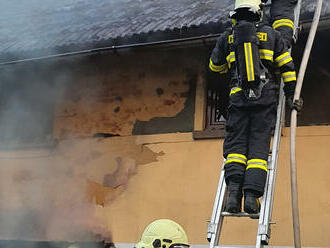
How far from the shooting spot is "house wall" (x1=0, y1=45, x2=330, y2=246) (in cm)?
644

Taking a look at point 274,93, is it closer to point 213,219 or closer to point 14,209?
point 213,219

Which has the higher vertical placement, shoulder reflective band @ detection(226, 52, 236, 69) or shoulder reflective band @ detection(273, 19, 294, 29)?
shoulder reflective band @ detection(273, 19, 294, 29)

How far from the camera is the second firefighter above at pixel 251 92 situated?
4.96 metres

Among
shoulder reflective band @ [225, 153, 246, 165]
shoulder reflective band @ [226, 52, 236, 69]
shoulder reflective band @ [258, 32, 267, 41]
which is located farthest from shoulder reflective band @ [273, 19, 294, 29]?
shoulder reflective band @ [225, 153, 246, 165]

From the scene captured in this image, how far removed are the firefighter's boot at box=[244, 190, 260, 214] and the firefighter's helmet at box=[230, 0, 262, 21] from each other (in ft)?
4.22

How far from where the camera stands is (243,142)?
5.09 metres

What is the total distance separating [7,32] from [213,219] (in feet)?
14.9

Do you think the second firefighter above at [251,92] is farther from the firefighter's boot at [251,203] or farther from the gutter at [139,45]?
the gutter at [139,45]

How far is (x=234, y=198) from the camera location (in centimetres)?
492

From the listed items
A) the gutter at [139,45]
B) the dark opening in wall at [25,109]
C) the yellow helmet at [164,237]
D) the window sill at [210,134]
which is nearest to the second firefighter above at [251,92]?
the yellow helmet at [164,237]

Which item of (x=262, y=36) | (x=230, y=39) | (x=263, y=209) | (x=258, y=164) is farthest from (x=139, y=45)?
(x=263, y=209)

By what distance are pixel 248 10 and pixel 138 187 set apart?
261 cm

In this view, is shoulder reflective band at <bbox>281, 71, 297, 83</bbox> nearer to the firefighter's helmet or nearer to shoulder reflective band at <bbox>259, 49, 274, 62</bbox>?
shoulder reflective band at <bbox>259, 49, 274, 62</bbox>

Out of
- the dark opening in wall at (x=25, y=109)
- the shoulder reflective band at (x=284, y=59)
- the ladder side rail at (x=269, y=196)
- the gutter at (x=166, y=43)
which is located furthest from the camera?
the dark opening in wall at (x=25, y=109)
